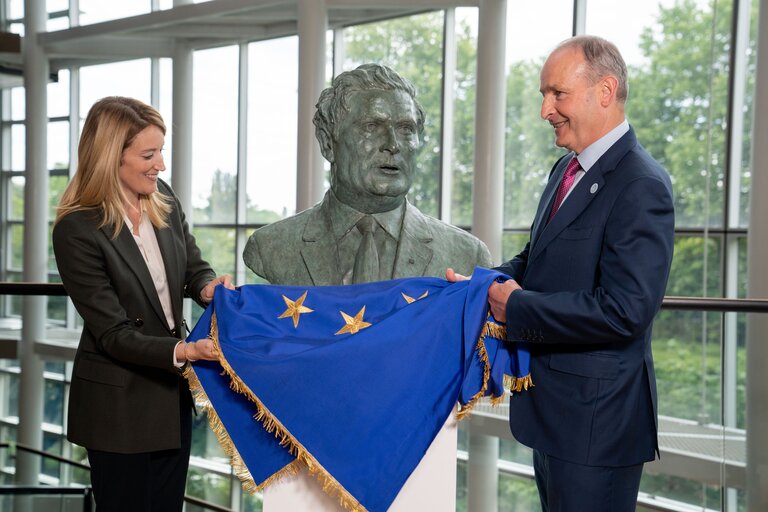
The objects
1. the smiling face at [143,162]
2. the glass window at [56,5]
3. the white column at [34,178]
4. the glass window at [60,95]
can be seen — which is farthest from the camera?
the glass window at [60,95]

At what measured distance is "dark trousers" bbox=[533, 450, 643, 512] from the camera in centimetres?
213

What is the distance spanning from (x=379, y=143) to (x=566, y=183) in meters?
0.66

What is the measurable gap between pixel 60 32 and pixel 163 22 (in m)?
2.14

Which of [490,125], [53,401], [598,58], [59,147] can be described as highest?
[59,147]

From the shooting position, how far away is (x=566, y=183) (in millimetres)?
2303

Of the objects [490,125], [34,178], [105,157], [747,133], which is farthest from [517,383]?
[34,178]

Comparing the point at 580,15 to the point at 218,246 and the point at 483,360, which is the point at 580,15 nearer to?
the point at 218,246

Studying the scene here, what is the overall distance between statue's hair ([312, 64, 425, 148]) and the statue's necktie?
30 centimetres

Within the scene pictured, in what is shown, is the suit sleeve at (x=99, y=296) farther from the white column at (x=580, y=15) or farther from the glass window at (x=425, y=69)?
the glass window at (x=425, y=69)

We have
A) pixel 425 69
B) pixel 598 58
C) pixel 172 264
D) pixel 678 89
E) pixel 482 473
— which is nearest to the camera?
pixel 598 58

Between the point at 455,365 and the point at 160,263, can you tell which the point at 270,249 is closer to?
the point at 160,263

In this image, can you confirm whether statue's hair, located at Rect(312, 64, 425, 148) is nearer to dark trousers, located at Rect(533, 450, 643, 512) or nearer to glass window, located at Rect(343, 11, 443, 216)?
dark trousers, located at Rect(533, 450, 643, 512)

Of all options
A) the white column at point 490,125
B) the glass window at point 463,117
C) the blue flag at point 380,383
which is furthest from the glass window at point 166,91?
the blue flag at point 380,383

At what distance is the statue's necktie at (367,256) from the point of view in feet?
9.05
